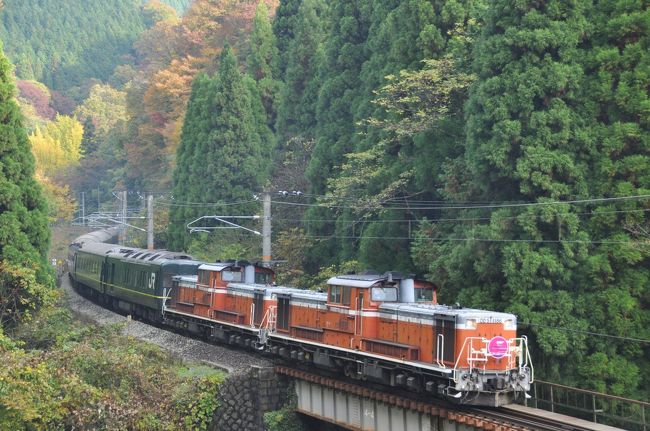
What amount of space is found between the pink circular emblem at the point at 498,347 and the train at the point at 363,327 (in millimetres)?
23

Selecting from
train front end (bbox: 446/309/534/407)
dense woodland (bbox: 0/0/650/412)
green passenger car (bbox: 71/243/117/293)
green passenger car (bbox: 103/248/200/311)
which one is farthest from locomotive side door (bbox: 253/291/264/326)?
green passenger car (bbox: 71/243/117/293)

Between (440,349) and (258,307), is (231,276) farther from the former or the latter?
(440,349)

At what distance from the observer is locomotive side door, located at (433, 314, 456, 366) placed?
20.8m

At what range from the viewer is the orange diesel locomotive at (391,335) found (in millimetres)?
20469

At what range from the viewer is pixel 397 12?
1395 inches

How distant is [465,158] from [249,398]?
9825mm

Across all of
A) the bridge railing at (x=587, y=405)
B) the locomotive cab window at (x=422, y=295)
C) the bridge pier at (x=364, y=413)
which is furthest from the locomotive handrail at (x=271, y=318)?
the bridge railing at (x=587, y=405)

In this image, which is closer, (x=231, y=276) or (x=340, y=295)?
(x=340, y=295)

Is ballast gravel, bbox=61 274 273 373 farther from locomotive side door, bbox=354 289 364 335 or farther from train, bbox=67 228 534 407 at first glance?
locomotive side door, bbox=354 289 364 335

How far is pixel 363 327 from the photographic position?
2392 centimetres

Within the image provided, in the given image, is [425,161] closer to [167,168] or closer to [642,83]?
[642,83]

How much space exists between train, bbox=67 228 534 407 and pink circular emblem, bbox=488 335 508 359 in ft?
0.07

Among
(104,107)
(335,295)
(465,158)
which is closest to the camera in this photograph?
(335,295)

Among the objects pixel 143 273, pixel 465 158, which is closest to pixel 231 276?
pixel 143 273
